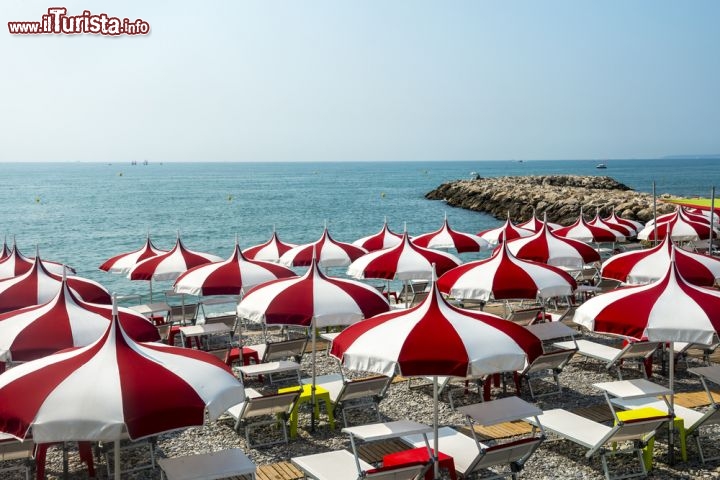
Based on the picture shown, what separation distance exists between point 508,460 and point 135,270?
8703mm

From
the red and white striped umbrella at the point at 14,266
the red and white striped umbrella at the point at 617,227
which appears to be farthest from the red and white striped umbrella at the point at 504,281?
the red and white striped umbrella at the point at 617,227

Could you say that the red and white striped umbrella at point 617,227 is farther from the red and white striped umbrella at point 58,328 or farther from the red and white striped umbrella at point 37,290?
the red and white striped umbrella at point 58,328

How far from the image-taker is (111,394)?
4633 mm

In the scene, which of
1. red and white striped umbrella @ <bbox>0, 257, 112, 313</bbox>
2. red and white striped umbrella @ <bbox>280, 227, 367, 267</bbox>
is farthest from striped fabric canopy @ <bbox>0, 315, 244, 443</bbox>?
red and white striped umbrella @ <bbox>280, 227, 367, 267</bbox>

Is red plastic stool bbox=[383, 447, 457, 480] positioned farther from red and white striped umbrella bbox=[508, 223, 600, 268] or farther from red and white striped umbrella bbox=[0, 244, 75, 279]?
red and white striped umbrella bbox=[0, 244, 75, 279]

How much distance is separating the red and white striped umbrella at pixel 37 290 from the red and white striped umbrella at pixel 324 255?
475 centimetres

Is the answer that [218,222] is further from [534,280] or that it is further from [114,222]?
[534,280]

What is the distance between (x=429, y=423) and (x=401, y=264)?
363cm

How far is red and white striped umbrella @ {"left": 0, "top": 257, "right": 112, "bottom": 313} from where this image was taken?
9.63 meters

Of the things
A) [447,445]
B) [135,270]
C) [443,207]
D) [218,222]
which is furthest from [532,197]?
[447,445]

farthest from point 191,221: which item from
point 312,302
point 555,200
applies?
point 312,302

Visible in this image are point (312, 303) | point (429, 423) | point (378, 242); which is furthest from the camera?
point (378, 242)

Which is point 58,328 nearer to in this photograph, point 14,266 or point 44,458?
point 44,458

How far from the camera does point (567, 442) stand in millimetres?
8078
